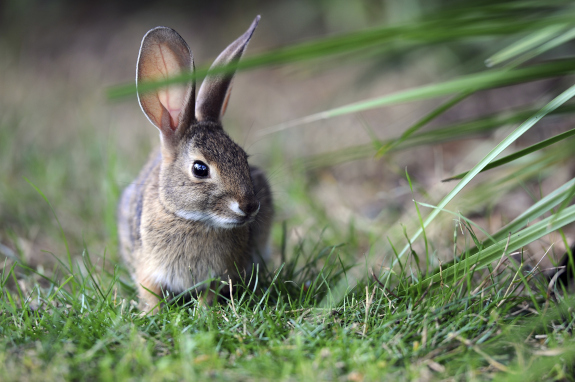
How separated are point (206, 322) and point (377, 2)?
5.49m

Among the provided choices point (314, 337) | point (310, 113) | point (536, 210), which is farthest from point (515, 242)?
point (310, 113)

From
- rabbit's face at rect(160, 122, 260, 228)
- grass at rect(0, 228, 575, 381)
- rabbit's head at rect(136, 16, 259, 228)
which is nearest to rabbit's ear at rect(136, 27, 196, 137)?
rabbit's head at rect(136, 16, 259, 228)

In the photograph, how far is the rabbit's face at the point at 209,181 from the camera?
104 inches

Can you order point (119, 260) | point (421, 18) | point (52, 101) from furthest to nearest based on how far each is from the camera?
point (52, 101) → point (119, 260) → point (421, 18)

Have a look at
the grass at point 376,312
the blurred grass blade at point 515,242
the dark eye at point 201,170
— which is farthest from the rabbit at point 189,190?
the blurred grass blade at point 515,242

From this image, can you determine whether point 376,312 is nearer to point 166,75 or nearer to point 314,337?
point 314,337

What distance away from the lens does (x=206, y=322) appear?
7.68ft

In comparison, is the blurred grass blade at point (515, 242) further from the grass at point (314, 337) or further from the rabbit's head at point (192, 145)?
the rabbit's head at point (192, 145)

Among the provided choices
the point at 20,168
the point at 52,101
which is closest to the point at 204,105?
the point at 20,168

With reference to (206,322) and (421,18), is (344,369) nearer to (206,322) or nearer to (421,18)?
(206,322)

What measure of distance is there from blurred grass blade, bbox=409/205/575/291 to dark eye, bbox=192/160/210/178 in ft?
3.86

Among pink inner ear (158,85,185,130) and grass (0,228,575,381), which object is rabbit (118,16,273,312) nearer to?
pink inner ear (158,85,185,130)

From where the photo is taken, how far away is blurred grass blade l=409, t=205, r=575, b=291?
7.23ft

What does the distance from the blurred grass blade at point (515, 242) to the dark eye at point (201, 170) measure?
1176mm
